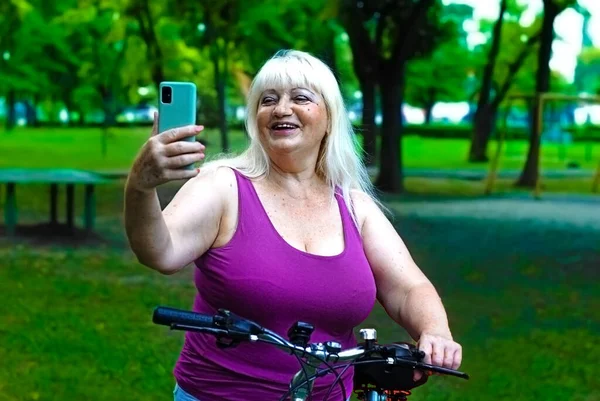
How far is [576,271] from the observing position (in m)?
12.0

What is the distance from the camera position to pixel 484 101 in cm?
3662

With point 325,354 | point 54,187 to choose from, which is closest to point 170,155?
point 325,354

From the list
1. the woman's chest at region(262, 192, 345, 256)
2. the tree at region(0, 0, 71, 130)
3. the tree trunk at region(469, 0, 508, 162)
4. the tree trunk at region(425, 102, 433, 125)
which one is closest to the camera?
the woman's chest at region(262, 192, 345, 256)

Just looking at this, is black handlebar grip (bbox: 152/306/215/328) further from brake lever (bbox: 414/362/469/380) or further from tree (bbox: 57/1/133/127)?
tree (bbox: 57/1/133/127)

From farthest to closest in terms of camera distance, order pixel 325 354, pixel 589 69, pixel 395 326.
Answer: pixel 589 69 → pixel 395 326 → pixel 325 354

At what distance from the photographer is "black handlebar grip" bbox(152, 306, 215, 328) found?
2250mm

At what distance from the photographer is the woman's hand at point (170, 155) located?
2.19 metres

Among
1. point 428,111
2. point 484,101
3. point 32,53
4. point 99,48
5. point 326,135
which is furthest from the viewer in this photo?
point 428,111

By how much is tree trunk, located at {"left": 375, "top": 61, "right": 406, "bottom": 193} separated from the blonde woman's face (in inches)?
744

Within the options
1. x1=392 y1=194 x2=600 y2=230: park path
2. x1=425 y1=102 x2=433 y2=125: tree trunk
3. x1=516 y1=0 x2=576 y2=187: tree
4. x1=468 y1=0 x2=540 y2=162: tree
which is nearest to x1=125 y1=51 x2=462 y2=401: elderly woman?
x1=392 y1=194 x2=600 y2=230: park path

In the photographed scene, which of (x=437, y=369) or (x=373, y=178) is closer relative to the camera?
(x=437, y=369)

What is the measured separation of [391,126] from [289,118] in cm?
1969

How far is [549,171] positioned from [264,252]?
35.0 meters

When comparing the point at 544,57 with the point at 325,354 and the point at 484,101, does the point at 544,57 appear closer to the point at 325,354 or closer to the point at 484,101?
the point at 484,101
